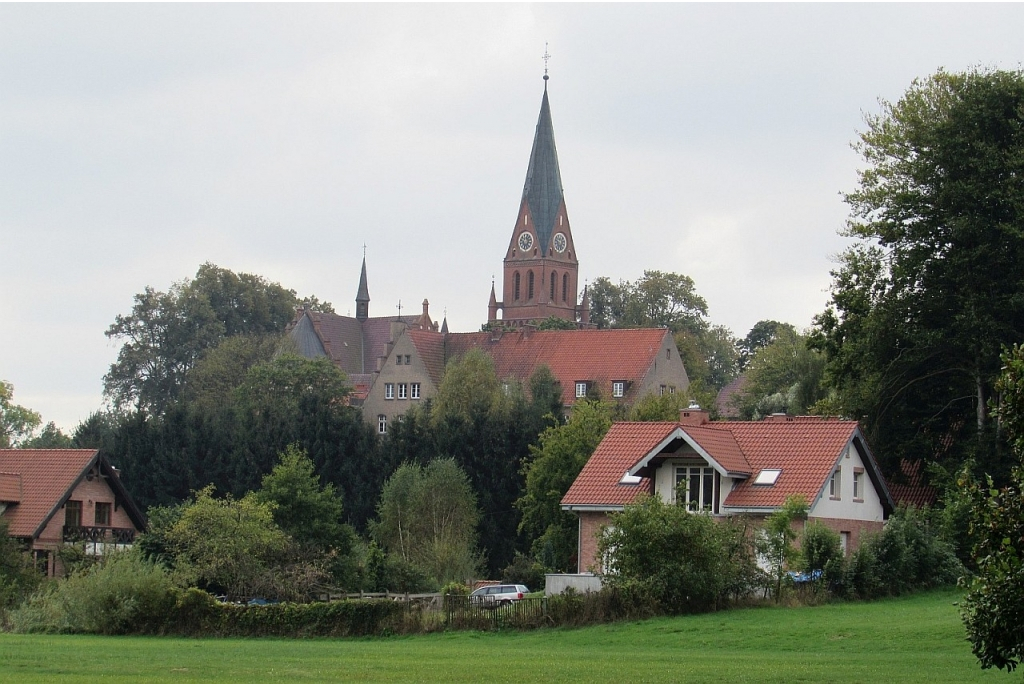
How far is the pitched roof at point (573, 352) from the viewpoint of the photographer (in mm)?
108875

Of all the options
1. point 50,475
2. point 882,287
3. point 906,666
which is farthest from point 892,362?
point 50,475

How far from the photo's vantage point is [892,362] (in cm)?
5241

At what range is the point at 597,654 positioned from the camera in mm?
28156

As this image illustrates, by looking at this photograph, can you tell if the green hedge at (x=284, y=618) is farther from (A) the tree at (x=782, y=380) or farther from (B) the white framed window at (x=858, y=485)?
(A) the tree at (x=782, y=380)

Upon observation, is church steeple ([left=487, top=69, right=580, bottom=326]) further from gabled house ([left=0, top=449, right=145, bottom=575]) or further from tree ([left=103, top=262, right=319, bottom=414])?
gabled house ([left=0, top=449, right=145, bottom=575])

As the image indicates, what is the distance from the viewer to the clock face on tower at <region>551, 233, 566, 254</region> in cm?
16825

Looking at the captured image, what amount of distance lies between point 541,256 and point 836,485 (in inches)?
4832

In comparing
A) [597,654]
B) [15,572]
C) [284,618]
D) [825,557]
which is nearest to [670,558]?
[825,557]

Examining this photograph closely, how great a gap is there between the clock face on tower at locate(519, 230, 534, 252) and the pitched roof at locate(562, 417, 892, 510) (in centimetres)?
11997

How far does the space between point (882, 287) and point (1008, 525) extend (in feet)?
124

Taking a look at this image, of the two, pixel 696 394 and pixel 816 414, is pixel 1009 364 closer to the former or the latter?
pixel 816 414

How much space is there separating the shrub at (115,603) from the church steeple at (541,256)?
12451 cm

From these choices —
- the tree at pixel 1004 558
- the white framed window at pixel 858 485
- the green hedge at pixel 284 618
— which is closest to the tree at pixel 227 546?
the green hedge at pixel 284 618

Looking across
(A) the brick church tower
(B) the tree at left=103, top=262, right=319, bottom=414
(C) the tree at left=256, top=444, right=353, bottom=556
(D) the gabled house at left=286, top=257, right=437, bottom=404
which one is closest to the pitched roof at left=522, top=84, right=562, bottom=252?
(A) the brick church tower
